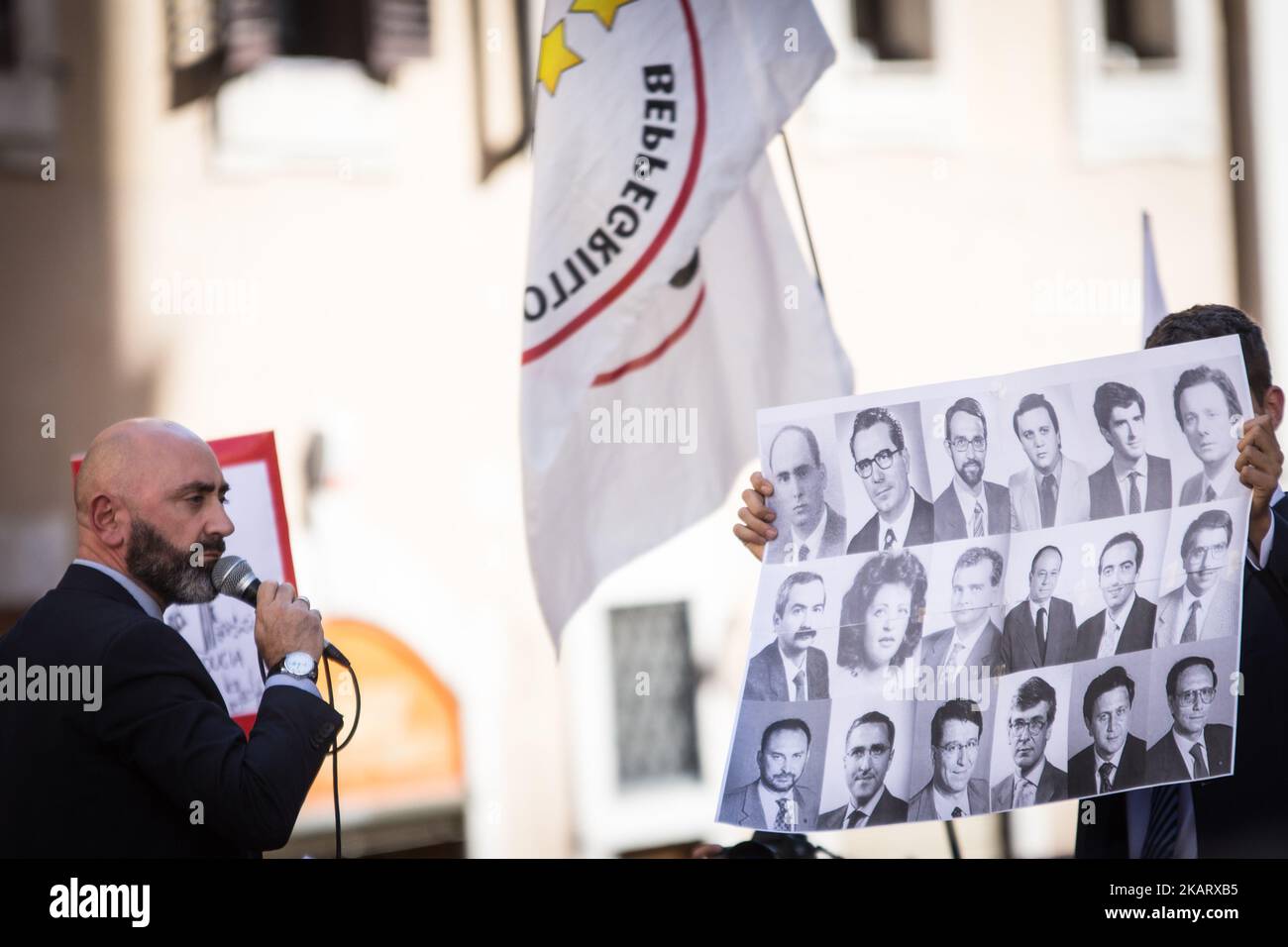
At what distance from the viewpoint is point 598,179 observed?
3.08 m

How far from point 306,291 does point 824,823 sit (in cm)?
276

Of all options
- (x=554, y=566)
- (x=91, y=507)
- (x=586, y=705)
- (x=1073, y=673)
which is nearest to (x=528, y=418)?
(x=554, y=566)

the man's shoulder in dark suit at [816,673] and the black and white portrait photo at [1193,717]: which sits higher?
the man's shoulder in dark suit at [816,673]

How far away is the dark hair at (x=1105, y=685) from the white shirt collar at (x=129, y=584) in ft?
5.67

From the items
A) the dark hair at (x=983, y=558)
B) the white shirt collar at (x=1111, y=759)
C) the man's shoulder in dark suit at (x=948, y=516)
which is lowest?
the white shirt collar at (x=1111, y=759)

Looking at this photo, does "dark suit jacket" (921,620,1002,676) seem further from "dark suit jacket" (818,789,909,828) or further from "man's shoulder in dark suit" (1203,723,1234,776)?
"man's shoulder in dark suit" (1203,723,1234,776)

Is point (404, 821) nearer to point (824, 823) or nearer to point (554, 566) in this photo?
point (554, 566)

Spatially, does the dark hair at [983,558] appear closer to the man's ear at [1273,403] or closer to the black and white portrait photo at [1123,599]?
the black and white portrait photo at [1123,599]

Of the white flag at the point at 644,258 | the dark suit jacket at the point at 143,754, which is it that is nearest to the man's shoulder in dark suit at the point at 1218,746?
the white flag at the point at 644,258

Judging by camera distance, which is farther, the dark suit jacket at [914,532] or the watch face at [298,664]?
the dark suit jacket at [914,532]

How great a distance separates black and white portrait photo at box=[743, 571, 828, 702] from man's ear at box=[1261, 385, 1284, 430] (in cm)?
91

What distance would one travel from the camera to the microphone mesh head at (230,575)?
2258 millimetres

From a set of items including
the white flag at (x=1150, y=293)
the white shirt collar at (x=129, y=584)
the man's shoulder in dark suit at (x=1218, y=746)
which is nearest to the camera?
the white shirt collar at (x=129, y=584)

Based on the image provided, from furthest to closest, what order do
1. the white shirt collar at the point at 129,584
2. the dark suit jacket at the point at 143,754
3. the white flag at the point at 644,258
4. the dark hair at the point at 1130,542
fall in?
the white flag at the point at 644,258 → the dark hair at the point at 1130,542 → the white shirt collar at the point at 129,584 → the dark suit jacket at the point at 143,754
